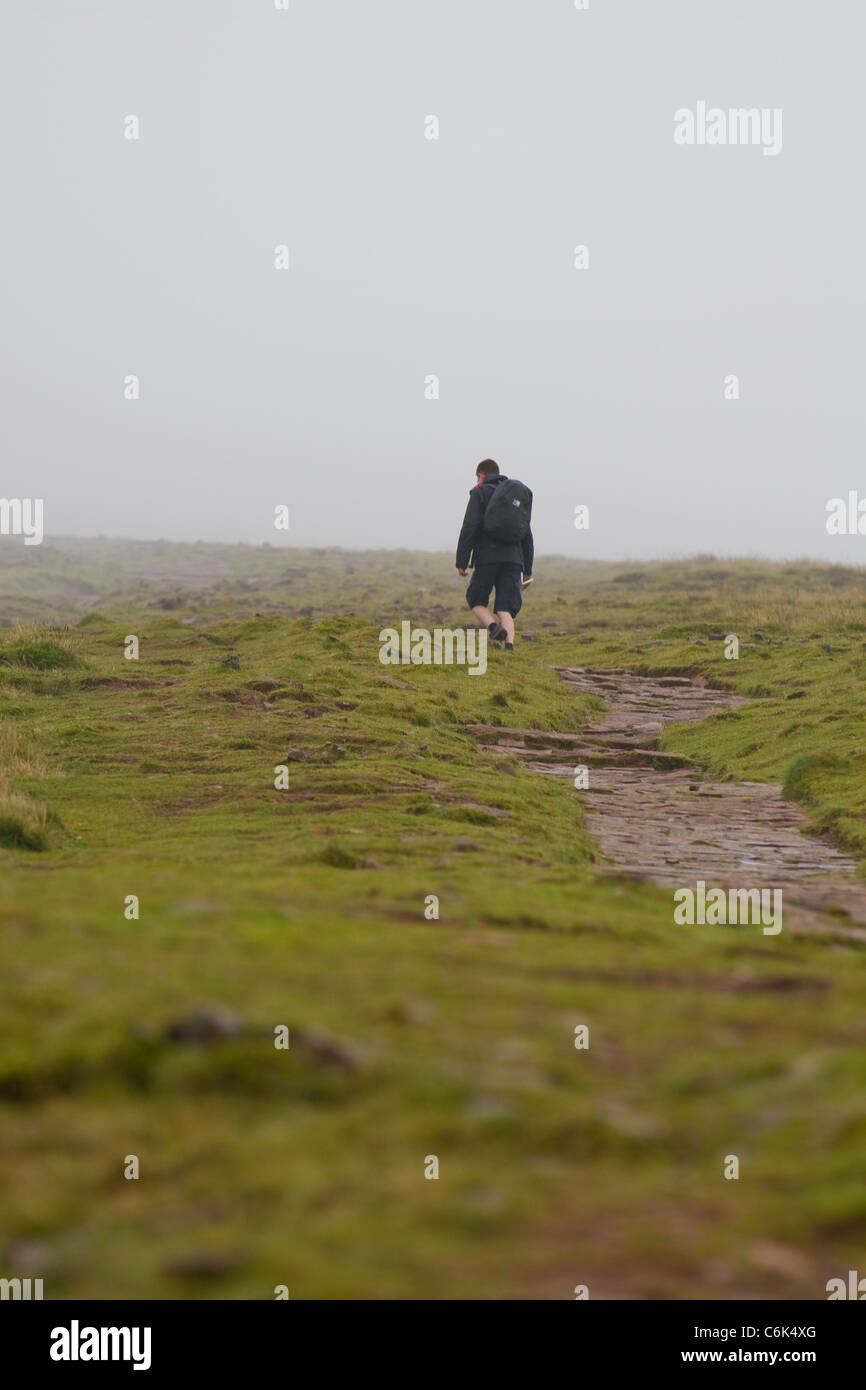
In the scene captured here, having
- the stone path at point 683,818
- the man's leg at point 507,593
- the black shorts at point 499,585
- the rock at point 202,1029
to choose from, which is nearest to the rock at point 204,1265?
the rock at point 202,1029

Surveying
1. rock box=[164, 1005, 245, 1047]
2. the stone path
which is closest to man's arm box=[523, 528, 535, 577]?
the stone path

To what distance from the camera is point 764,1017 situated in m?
6.00

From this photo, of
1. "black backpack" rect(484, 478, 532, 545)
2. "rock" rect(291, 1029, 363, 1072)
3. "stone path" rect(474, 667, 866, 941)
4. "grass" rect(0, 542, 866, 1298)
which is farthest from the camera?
"black backpack" rect(484, 478, 532, 545)

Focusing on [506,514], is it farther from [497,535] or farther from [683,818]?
[683,818]

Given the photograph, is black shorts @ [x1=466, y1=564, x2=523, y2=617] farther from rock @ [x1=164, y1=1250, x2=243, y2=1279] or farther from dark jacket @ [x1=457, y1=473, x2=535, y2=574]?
rock @ [x1=164, y1=1250, x2=243, y2=1279]

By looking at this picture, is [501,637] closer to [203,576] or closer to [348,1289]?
[348,1289]

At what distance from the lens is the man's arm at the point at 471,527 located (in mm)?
26109

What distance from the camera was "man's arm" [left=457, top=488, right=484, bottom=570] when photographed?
26.1 meters

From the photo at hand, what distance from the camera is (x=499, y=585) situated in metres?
26.9

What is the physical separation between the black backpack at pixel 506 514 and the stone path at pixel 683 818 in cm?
390

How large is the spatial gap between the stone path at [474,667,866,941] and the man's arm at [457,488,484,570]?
163 inches

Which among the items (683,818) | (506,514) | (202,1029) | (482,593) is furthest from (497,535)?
(202,1029)

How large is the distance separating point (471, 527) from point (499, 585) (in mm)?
1440
